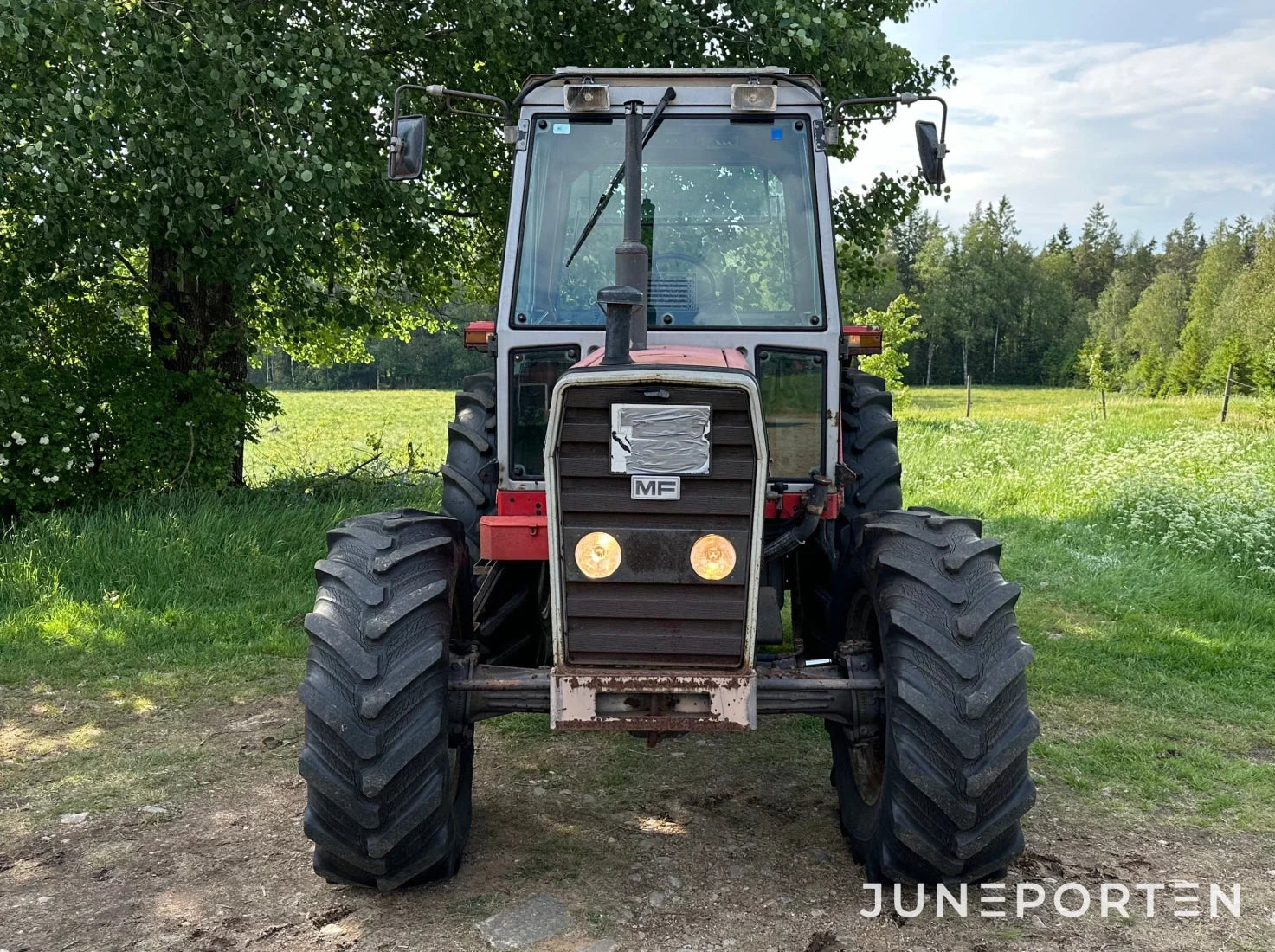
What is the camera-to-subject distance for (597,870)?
3971mm

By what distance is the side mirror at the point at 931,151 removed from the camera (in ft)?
15.0

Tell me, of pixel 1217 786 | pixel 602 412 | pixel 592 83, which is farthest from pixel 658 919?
pixel 592 83

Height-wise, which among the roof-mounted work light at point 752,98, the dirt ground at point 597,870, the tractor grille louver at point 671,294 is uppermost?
the roof-mounted work light at point 752,98

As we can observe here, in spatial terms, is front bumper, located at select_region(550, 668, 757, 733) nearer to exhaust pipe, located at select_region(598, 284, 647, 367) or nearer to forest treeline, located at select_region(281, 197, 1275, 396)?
exhaust pipe, located at select_region(598, 284, 647, 367)

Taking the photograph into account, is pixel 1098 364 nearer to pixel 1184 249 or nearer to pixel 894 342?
pixel 894 342

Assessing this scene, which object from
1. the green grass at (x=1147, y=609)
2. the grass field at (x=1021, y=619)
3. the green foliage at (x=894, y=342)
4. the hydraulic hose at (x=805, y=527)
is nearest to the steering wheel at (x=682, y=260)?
the hydraulic hose at (x=805, y=527)

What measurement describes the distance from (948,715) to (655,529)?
103 cm

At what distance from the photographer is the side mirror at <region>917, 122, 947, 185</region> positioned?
4.57 metres

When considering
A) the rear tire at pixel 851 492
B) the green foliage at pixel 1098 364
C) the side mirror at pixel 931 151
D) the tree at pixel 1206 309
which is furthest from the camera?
the tree at pixel 1206 309

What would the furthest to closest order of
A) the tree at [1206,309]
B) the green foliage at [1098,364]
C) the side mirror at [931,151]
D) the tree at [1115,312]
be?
the tree at [1115,312]
the tree at [1206,309]
the green foliage at [1098,364]
the side mirror at [931,151]

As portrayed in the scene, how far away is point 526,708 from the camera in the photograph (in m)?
3.77

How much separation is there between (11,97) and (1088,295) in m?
102

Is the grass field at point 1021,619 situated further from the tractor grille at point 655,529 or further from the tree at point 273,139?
the tractor grille at point 655,529

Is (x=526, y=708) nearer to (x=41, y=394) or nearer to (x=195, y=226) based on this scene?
(x=195, y=226)
